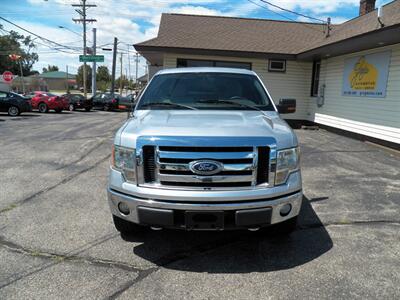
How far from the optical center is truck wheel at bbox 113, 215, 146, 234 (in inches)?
149

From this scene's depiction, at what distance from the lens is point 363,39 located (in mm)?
10508

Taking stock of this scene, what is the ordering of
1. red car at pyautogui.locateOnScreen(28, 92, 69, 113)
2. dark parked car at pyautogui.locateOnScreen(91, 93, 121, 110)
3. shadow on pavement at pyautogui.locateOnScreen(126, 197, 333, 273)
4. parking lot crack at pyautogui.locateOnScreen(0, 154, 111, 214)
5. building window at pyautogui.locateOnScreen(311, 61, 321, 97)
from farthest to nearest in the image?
dark parked car at pyautogui.locateOnScreen(91, 93, 121, 110) < red car at pyautogui.locateOnScreen(28, 92, 69, 113) < building window at pyautogui.locateOnScreen(311, 61, 321, 97) < parking lot crack at pyautogui.locateOnScreen(0, 154, 111, 214) < shadow on pavement at pyautogui.locateOnScreen(126, 197, 333, 273)

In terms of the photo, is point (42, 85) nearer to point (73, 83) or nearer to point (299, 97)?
point (73, 83)

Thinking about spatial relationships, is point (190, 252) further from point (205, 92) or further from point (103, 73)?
point (103, 73)

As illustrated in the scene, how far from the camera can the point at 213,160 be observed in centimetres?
313

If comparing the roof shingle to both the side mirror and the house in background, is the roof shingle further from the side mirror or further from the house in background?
the side mirror

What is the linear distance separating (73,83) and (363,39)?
112527 millimetres

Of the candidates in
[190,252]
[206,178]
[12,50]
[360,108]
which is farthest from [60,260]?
[12,50]

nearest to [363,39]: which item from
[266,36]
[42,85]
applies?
[266,36]

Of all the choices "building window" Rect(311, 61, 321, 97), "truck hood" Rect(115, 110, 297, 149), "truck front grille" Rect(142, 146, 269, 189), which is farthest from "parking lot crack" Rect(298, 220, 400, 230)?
"building window" Rect(311, 61, 321, 97)

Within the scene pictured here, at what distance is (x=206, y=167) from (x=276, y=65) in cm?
1409

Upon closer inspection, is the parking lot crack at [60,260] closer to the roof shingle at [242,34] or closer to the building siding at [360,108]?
the building siding at [360,108]

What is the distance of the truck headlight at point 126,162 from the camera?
3279 millimetres

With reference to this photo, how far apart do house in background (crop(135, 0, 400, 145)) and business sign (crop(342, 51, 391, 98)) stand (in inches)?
1.2
